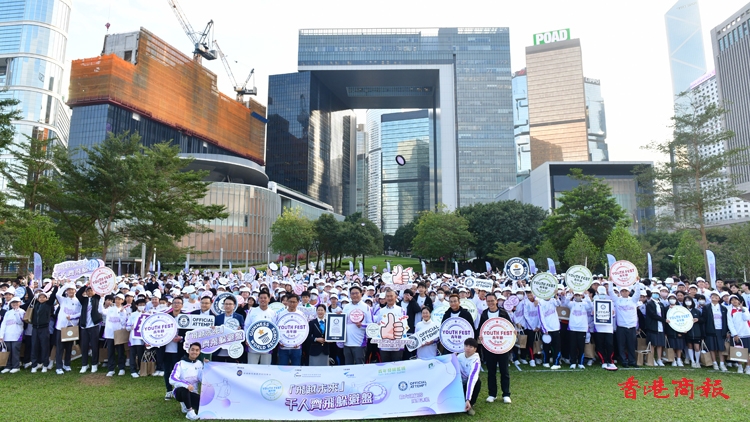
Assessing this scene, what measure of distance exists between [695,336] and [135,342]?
42.9 feet

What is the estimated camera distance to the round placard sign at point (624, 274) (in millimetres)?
11359

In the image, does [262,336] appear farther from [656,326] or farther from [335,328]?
[656,326]

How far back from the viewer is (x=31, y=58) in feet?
250

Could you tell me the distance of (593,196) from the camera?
41.8 m

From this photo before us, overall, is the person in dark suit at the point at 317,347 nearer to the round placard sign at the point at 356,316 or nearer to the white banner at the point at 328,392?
the round placard sign at the point at 356,316

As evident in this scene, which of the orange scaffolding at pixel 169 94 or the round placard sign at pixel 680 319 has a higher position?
the orange scaffolding at pixel 169 94

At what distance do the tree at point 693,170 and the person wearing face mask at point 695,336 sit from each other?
16649 millimetres

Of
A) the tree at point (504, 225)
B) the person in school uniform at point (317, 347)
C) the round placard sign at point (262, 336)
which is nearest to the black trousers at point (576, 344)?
the person in school uniform at point (317, 347)

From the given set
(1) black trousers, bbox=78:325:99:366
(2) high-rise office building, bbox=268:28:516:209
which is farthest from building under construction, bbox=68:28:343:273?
(1) black trousers, bbox=78:325:99:366

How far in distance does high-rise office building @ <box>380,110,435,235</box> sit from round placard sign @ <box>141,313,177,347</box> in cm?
14331

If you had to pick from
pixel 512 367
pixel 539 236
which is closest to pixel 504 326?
pixel 512 367

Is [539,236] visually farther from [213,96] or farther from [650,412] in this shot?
[213,96]

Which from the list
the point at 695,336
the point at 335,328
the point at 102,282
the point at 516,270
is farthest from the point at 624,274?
the point at 102,282

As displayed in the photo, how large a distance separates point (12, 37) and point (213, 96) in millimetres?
41570
